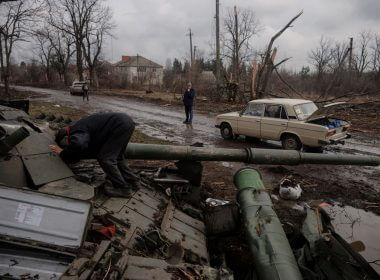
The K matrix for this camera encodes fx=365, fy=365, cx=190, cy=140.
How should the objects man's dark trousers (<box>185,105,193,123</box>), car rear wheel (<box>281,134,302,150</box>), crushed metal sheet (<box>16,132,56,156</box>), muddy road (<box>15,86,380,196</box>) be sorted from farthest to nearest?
man's dark trousers (<box>185,105,193,123</box>) < car rear wheel (<box>281,134,302,150</box>) < muddy road (<box>15,86,380,196</box>) < crushed metal sheet (<box>16,132,56,156</box>)

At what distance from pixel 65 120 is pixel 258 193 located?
4.00 m

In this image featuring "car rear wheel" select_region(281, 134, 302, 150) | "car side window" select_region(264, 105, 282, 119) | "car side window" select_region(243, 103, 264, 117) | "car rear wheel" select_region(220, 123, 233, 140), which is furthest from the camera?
"car rear wheel" select_region(220, 123, 233, 140)

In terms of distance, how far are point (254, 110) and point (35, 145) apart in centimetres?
951

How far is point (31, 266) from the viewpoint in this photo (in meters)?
3.24

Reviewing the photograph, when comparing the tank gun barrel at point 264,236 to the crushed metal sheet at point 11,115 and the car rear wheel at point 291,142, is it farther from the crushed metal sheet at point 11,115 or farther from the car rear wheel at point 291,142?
the car rear wheel at point 291,142

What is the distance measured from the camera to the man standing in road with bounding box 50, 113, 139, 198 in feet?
16.3

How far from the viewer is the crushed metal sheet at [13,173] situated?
437 cm

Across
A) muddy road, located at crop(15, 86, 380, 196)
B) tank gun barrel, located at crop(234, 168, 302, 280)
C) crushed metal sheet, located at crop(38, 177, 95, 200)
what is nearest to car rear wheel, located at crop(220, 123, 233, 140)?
muddy road, located at crop(15, 86, 380, 196)

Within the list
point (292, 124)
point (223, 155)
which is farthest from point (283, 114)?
point (223, 155)

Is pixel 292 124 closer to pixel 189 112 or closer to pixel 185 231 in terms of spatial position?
pixel 189 112

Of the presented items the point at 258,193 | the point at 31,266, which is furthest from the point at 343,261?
the point at 31,266

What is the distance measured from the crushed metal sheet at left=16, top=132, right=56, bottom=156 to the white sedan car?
332 inches

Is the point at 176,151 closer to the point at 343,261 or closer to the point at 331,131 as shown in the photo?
the point at 343,261

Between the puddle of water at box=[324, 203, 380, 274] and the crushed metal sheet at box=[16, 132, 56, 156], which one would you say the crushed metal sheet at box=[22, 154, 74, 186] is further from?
the puddle of water at box=[324, 203, 380, 274]
